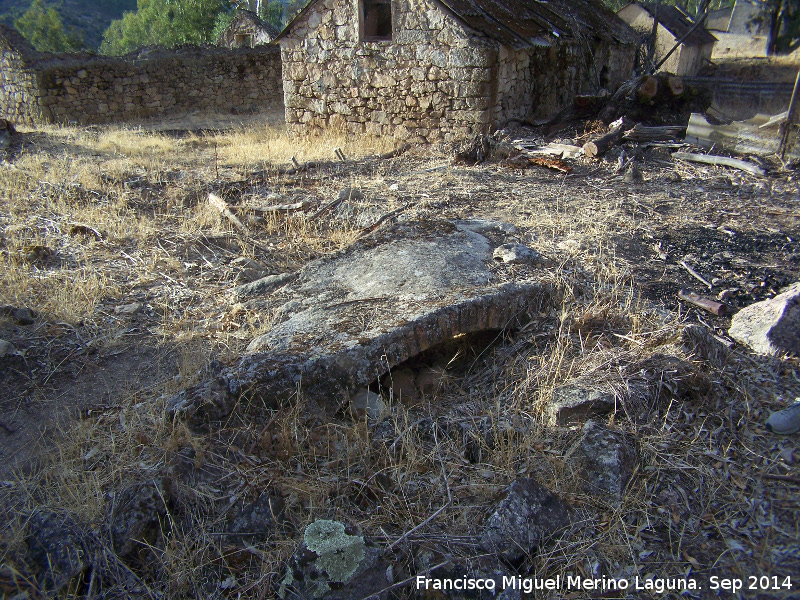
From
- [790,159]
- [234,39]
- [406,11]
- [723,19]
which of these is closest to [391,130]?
[406,11]

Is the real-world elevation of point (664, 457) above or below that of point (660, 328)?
below

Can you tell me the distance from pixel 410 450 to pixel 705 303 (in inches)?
107

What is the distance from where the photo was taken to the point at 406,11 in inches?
371

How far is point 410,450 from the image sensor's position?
2648 mm

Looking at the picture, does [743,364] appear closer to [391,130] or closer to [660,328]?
[660,328]

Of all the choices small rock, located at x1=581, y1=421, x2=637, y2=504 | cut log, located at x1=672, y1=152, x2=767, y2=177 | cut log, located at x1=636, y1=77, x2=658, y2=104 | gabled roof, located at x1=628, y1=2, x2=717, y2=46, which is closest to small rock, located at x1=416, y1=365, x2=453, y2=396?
small rock, located at x1=581, y1=421, x2=637, y2=504

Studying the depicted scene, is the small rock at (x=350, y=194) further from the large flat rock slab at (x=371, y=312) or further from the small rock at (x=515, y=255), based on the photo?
the small rock at (x=515, y=255)

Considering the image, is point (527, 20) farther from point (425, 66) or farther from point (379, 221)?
point (379, 221)

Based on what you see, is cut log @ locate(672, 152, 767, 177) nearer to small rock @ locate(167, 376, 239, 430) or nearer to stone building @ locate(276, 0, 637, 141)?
stone building @ locate(276, 0, 637, 141)

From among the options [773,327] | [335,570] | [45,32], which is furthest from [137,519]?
[45,32]

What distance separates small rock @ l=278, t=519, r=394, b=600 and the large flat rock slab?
100 cm

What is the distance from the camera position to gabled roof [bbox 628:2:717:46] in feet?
95.1

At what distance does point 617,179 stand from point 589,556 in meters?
6.29

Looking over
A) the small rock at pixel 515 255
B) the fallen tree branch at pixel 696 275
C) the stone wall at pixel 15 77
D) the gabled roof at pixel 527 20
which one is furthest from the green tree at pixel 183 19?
the fallen tree branch at pixel 696 275
